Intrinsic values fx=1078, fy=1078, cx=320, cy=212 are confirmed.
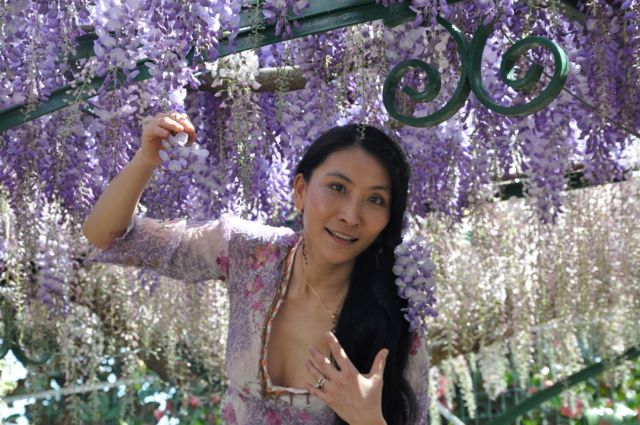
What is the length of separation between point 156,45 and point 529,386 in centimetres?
544

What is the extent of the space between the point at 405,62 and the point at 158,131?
505mm

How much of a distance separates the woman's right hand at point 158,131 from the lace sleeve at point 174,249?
210 millimetres

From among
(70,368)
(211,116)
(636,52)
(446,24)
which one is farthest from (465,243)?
(446,24)

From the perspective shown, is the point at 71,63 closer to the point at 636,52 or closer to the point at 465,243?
the point at 636,52

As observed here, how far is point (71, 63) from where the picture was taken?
102 inches

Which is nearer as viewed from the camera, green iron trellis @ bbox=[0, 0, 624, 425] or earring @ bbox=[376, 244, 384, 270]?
green iron trellis @ bbox=[0, 0, 624, 425]

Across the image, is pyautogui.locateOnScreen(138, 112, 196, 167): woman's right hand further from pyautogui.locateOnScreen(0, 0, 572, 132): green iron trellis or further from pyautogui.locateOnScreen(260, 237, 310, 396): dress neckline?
pyautogui.locateOnScreen(260, 237, 310, 396): dress neckline

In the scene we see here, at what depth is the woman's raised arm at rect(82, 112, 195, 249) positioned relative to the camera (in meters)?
2.03

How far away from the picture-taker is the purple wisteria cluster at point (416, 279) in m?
2.21

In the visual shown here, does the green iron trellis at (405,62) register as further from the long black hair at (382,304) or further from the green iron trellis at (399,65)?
the long black hair at (382,304)

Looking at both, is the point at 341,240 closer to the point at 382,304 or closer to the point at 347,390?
the point at 382,304

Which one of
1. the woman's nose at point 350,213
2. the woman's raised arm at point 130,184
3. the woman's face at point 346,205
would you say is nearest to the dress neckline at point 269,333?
the woman's face at point 346,205

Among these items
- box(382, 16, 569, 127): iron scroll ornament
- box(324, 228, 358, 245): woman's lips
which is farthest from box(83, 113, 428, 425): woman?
box(382, 16, 569, 127): iron scroll ornament

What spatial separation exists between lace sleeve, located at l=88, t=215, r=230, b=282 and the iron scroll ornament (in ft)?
1.62
